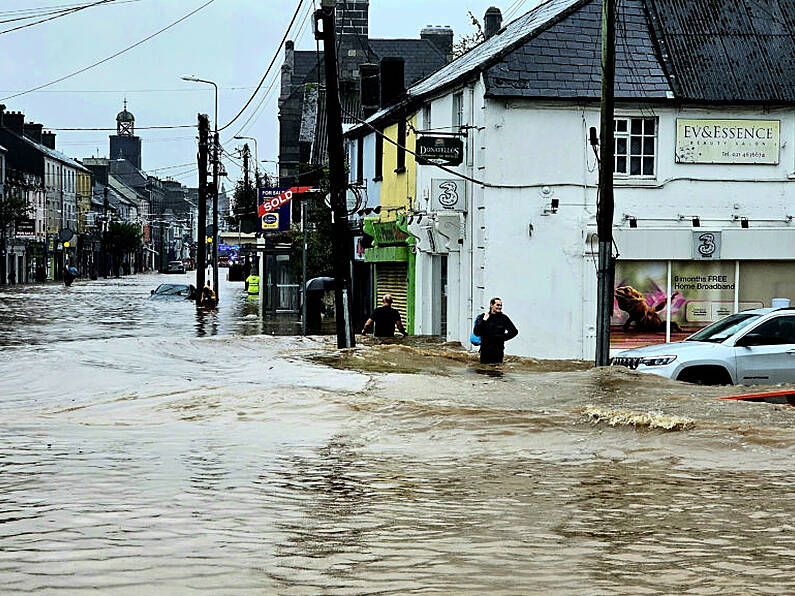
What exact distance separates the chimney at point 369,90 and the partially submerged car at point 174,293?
53.0 feet

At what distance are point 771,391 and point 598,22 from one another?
12766 mm

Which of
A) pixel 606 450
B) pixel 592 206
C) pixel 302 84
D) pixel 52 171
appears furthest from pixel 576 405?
pixel 52 171

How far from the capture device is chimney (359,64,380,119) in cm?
3970

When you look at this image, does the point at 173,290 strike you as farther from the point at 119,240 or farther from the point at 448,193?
the point at 119,240

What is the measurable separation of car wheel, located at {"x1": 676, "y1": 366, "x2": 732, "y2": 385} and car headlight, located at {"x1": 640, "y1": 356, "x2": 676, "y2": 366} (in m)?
0.26

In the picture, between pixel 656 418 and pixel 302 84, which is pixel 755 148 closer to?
pixel 656 418

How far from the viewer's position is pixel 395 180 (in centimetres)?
3331

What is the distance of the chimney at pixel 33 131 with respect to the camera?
102 metres

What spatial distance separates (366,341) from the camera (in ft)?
83.4

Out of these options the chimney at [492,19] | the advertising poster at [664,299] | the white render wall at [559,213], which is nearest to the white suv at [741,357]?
the white render wall at [559,213]

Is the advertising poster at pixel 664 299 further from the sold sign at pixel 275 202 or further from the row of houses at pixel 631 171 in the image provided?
the sold sign at pixel 275 202

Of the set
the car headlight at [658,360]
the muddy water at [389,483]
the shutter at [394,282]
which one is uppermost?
the shutter at [394,282]

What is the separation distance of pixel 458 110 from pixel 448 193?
2120 millimetres

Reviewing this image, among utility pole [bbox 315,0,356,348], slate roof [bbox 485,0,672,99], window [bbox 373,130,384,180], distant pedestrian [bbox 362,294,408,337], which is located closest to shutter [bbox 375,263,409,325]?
window [bbox 373,130,384,180]
